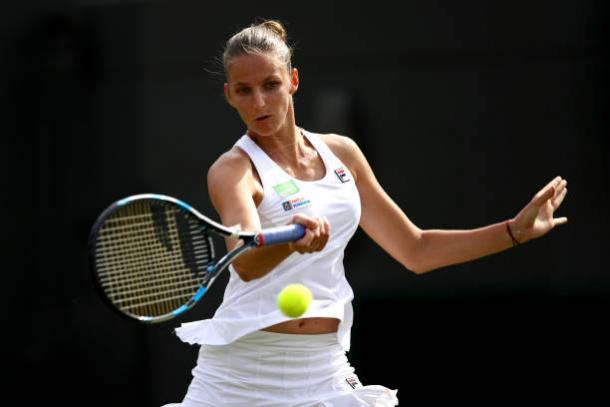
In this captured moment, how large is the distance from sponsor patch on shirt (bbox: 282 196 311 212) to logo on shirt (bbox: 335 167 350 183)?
0.18 metres

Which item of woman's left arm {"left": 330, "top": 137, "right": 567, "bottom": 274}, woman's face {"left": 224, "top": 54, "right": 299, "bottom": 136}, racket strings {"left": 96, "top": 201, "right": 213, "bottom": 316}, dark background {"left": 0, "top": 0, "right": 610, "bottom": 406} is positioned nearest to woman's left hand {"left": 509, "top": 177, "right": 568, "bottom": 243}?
woman's left arm {"left": 330, "top": 137, "right": 567, "bottom": 274}

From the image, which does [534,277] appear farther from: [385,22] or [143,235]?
[143,235]

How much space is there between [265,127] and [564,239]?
2374 mm

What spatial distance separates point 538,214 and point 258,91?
0.89 metres

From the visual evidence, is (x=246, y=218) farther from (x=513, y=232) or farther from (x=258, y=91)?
(x=513, y=232)

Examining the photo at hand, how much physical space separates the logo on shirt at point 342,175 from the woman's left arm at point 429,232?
4.2 inches

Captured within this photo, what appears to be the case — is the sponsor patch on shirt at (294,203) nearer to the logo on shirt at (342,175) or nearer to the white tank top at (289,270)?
the white tank top at (289,270)

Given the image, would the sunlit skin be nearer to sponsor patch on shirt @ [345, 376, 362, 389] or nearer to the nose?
the nose

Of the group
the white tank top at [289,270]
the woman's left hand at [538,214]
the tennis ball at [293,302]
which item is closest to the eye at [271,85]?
the white tank top at [289,270]

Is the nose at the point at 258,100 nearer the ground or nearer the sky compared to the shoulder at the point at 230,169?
nearer the sky

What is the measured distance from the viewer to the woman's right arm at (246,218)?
8.93 ft

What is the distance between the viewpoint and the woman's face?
3105mm

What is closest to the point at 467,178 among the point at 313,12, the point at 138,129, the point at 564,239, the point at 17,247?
the point at 564,239

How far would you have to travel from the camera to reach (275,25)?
11.1ft
